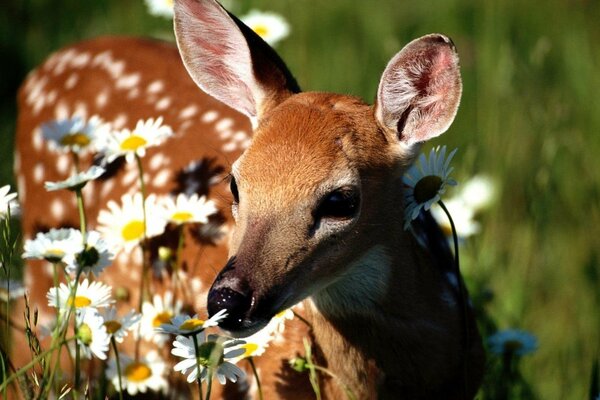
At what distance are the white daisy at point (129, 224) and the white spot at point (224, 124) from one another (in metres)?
0.52

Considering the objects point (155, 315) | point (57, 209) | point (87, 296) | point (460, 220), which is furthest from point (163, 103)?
point (87, 296)

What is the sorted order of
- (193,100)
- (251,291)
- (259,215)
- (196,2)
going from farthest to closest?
(193,100), (196,2), (259,215), (251,291)

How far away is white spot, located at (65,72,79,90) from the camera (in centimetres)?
460

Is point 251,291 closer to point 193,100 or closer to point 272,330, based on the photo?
point 272,330

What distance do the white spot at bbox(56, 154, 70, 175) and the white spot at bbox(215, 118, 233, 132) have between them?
2.15ft

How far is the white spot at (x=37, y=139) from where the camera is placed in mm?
4555

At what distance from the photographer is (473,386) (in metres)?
3.38

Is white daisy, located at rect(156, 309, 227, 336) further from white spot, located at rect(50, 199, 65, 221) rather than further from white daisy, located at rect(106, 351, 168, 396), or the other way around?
white spot, located at rect(50, 199, 65, 221)

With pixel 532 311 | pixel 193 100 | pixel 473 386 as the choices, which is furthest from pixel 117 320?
pixel 532 311

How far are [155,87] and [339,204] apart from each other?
5.47 feet

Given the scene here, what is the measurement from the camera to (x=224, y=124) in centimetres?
409

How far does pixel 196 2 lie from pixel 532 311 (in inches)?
72.0

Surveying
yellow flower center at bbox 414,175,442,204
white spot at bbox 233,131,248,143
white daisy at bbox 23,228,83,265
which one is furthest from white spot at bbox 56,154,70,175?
yellow flower center at bbox 414,175,442,204

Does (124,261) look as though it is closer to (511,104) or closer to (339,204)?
(339,204)
